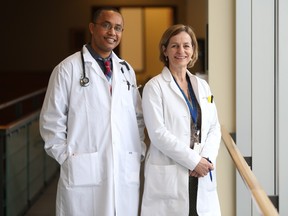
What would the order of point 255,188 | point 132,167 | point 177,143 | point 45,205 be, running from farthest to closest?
point 45,205 → point 132,167 → point 177,143 → point 255,188

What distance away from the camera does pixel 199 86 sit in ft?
9.19

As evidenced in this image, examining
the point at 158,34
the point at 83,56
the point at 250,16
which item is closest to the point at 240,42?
the point at 250,16

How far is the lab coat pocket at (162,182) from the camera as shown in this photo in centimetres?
267

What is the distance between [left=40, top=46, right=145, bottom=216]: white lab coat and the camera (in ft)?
8.82

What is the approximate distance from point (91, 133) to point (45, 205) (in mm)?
2654

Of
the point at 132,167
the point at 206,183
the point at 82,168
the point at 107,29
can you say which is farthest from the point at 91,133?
the point at 206,183

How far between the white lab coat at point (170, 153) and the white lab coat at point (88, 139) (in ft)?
0.43

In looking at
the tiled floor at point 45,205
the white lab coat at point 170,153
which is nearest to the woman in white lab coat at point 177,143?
the white lab coat at point 170,153

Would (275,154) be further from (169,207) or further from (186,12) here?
(186,12)

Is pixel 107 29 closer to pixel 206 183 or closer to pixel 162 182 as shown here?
pixel 162 182

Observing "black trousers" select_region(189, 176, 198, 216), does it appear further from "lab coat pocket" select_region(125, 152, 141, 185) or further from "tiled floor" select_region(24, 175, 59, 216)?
"tiled floor" select_region(24, 175, 59, 216)

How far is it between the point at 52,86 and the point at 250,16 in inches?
63.1

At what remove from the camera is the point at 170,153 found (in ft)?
8.68

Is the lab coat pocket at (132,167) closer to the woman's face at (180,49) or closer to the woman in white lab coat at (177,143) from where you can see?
the woman in white lab coat at (177,143)
